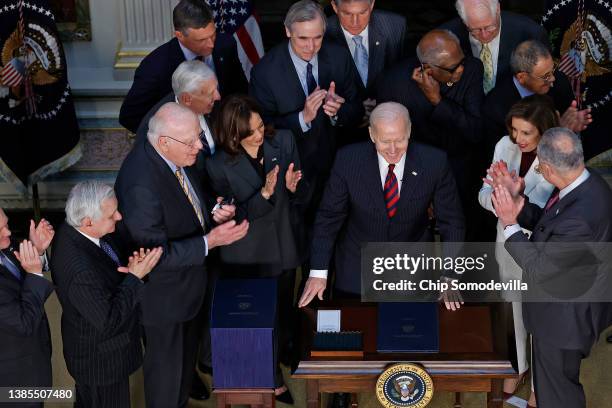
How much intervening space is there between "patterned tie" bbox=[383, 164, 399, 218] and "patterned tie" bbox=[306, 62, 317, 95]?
0.93 metres

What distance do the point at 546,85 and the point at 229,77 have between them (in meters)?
1.79

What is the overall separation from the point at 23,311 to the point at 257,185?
134cm

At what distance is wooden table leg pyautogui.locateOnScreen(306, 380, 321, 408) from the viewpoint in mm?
4189

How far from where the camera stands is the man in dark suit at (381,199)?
459 cm

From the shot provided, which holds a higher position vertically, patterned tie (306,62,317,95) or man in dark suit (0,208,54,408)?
patterned tie (306,62,317,95)

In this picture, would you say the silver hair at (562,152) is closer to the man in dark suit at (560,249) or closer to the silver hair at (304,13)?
the man in dark suit at (560,249)

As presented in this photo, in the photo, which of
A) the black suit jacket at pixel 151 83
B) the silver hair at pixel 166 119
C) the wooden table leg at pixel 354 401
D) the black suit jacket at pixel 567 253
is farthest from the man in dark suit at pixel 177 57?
the black suit jacket at pixel 567 253

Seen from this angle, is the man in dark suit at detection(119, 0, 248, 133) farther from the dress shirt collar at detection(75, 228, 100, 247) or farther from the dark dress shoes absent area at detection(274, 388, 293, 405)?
the dark dress shoes absent area at detection(274, 388, 293, 405)

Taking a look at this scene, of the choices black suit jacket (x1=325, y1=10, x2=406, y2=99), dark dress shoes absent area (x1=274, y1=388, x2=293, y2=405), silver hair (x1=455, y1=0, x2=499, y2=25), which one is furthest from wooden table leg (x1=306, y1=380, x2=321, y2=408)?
silver hair (x1=455, y1=0, x2=499, y2=25)

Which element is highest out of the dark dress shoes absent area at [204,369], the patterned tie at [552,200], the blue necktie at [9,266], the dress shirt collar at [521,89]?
the dress shirt collar at [521,89]

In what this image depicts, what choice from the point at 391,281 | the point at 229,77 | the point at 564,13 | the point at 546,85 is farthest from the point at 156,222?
the point at 564,13

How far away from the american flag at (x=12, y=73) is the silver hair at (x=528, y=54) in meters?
3.21

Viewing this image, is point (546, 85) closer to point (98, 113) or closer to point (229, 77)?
point (229, 77)

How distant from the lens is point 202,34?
5.27 m
